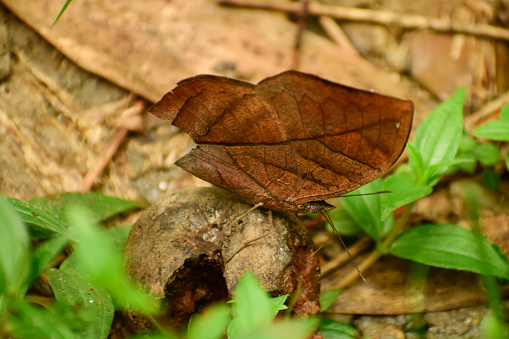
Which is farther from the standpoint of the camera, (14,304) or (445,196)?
(445,196)

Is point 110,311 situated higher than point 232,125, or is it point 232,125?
point 232,125

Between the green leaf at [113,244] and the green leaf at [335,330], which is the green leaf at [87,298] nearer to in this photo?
the green leaf at [113,244]

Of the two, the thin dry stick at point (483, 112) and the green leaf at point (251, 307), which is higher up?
the thin dry stick at point (483, 112)

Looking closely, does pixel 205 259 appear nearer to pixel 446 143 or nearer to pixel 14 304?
pixel 14 304

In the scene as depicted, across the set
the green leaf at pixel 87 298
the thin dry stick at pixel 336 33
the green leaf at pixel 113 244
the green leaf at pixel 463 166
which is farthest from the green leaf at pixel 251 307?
the thin dry stick at pixel 336 33

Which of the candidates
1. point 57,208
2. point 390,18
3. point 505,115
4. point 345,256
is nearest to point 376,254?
point 345,256

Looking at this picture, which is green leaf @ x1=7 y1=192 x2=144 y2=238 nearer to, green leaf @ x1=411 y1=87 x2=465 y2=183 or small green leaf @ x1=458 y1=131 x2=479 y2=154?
green leaf @ x1=411 y1=87 x2=465 y2=183

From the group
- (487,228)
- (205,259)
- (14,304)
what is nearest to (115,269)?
(14,304)
